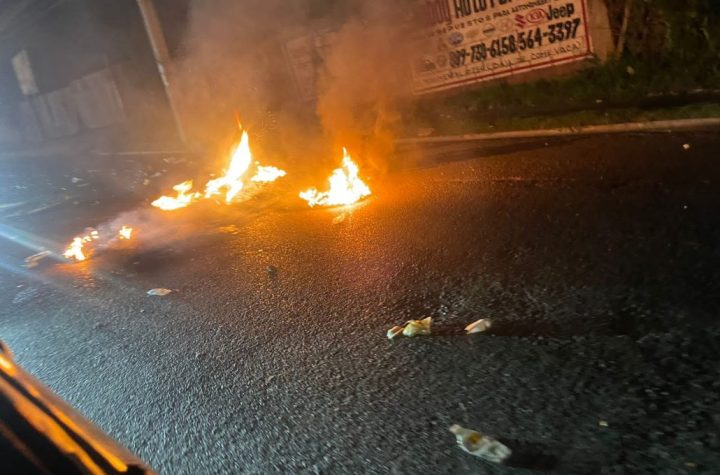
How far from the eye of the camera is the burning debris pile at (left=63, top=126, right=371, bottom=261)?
699 centimetres

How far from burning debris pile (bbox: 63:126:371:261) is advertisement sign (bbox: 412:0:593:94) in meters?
3.79

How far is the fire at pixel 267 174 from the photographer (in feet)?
27.8

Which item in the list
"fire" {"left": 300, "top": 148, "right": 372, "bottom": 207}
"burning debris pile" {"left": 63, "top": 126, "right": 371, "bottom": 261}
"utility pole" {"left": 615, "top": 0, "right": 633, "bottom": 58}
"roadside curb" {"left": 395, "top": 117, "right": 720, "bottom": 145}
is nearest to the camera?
"roadside curb" {"left": 395, "top": 117, "right": 720, "bottom": 145}

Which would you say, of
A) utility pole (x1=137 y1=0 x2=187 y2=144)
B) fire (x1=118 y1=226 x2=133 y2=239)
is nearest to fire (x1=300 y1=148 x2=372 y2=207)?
fire (x1=118 y1=226 x2=133 y2=239)

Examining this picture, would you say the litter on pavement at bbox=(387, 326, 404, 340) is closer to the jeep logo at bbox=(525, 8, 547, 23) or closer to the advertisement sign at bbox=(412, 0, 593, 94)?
the advertisement sign at bbox=(412, 0, 593, 94)

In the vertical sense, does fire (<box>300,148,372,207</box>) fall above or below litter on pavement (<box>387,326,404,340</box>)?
above

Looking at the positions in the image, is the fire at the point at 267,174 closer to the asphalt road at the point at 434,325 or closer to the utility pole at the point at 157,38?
the asphalt road at the point at 434,325

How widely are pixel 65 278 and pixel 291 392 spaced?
4409 mm

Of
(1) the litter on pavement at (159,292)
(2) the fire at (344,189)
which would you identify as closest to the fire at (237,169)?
(2) the fire at (344,189)

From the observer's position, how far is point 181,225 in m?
7.75

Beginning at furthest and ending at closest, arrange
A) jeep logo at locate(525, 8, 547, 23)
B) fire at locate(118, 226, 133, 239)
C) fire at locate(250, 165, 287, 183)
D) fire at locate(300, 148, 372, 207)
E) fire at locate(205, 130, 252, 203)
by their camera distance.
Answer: jeep logo at locate(525, 8, 547, 23) < fire at locate(250, 165, 287, 183) < fire at locate(205, 130, 252, 203) < fire at locate(118, 226, 133, 239) < fire at locate(300, 148, 372, 207)

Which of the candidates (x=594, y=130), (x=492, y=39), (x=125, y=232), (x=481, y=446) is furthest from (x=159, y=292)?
(x=492, y=39)

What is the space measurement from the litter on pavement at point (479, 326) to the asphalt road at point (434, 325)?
85 mm

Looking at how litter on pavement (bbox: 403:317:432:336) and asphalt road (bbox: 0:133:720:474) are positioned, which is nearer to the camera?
asphalt road (bbox: 0:133:720:474)
